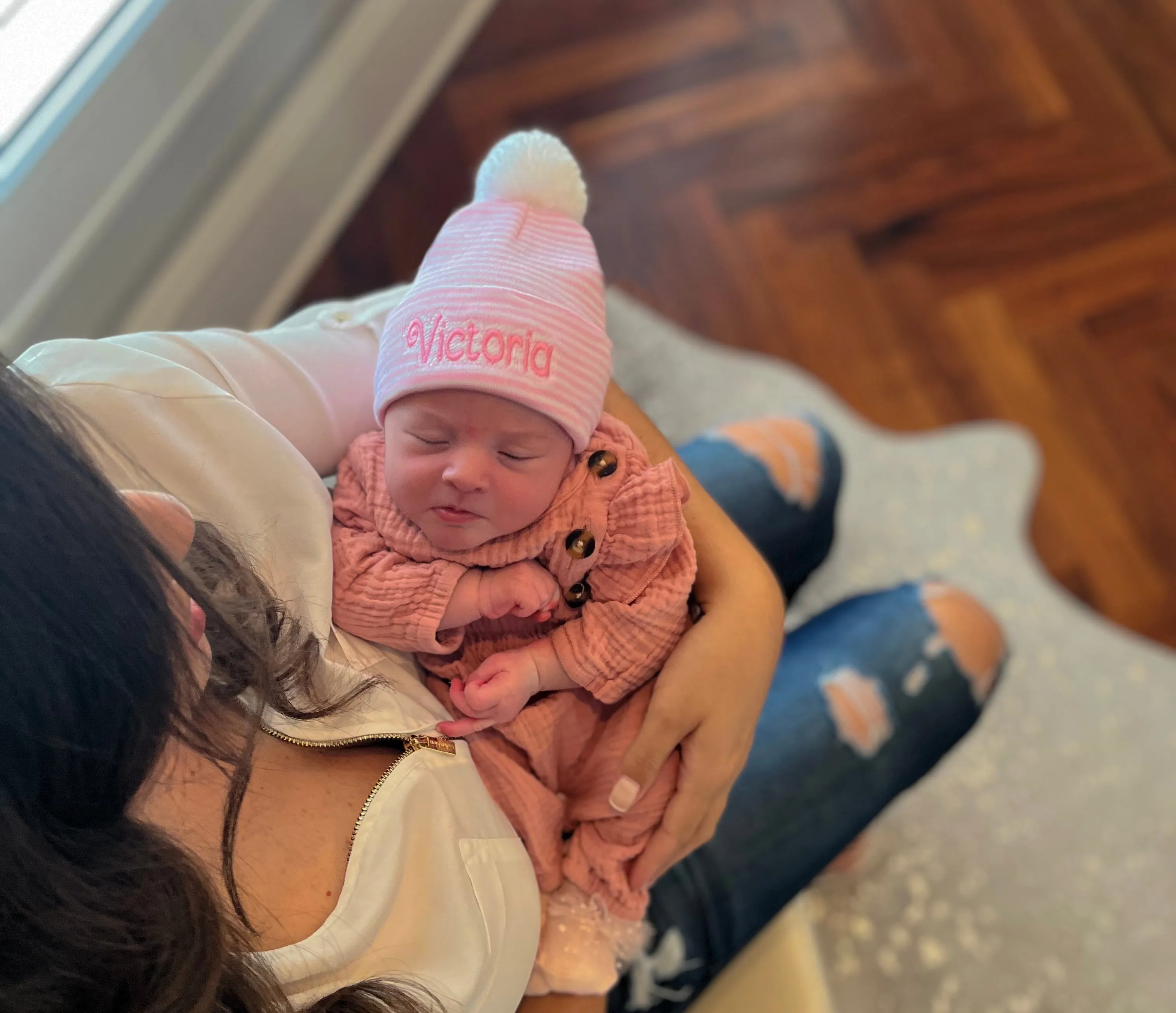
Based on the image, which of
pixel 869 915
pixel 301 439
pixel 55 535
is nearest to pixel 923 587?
pixel 869 915

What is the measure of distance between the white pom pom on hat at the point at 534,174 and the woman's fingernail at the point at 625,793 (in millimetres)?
403

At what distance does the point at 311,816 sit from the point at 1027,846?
905 millimetres

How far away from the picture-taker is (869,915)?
43.2 inches

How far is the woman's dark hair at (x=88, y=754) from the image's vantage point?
0.42 meters

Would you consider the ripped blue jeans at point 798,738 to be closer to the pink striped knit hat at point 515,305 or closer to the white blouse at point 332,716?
the white blouse at point 332,716

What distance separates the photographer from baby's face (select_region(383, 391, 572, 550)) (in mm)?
602

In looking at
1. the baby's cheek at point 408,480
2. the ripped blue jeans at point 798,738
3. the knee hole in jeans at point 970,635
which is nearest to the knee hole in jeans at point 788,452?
the ripped blue jeans at point 798,738

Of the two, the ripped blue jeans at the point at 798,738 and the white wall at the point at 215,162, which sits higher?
the white wall at the point at 215,162

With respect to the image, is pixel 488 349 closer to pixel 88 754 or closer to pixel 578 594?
pixel 578 594

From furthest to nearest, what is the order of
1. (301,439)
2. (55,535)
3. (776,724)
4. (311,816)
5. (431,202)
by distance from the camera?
(431,202) → (776,724) → (301,439) → (311,816) → (55,535)

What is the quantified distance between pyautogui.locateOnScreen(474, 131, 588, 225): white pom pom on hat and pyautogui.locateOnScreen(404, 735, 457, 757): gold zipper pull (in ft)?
1.21

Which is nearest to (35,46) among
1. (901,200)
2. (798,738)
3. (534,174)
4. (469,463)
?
(534,174)

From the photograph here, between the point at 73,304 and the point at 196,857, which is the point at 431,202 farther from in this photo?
the point at 196,857

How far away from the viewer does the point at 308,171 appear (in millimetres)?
1464
